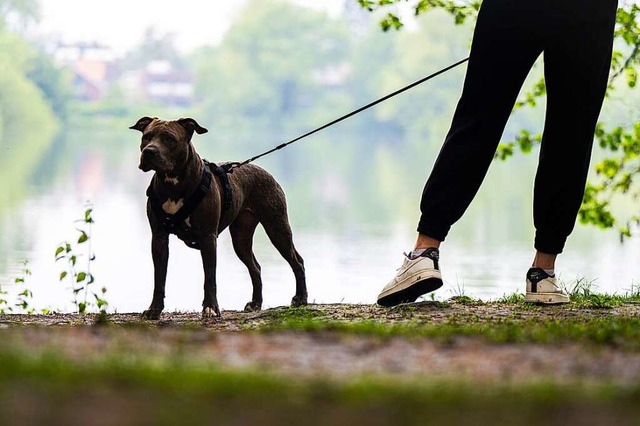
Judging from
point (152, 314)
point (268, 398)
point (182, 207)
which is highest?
point (182, 207)

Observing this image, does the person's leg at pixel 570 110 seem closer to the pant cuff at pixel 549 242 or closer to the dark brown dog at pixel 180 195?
the pant cuff at pixel 549 242

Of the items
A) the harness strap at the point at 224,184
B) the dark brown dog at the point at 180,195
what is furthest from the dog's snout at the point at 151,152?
the harness strap at the point at 224,184

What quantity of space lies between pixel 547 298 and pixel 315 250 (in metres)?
17.9

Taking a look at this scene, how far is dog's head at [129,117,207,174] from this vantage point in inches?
257

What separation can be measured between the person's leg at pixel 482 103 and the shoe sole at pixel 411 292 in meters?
0.21

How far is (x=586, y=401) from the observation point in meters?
2.73

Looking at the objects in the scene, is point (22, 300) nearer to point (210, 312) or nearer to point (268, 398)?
point (210, 312)

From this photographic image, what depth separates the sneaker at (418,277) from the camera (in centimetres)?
570

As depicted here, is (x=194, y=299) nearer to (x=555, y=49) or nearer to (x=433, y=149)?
(x=555, y=49)

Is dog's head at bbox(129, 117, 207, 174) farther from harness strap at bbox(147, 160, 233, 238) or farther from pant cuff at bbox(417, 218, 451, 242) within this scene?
pant cuff at bbox(417, 218, 451, 242)

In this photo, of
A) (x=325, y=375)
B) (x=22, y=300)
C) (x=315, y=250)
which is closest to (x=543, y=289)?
(x=325, y=375)

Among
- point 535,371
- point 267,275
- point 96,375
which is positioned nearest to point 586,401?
point 535,371

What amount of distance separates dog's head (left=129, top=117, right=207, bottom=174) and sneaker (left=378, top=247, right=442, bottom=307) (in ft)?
5.06

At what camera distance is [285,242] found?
787 centimetres
